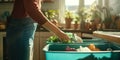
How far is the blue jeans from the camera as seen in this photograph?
1.65 meters

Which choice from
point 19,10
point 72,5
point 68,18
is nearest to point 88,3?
point 72,5

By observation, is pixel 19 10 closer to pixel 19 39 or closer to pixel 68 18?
pixel 19 39

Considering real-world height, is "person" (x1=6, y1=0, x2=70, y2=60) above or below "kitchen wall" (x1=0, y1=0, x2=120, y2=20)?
below

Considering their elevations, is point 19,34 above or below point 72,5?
below

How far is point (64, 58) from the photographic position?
4.19 feet

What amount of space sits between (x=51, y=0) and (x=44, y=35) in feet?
2.73

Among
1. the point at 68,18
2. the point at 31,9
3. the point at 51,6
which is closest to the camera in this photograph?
the point at 31,9

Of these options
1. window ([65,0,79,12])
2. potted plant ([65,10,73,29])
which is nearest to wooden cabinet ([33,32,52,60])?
potted plant ([65,10,73,29])

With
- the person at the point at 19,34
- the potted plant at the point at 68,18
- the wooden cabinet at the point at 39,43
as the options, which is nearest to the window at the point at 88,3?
the potted plant at the point at 68,18

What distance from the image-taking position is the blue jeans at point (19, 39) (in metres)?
1.65

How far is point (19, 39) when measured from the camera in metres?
1.65

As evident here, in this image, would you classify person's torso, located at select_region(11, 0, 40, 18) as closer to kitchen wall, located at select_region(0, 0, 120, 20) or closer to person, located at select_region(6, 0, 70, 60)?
person, located at select_region(6, 0, 70, 60)

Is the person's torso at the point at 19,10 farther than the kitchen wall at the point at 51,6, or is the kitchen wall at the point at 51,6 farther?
the kitchen wall at the point at 51,6

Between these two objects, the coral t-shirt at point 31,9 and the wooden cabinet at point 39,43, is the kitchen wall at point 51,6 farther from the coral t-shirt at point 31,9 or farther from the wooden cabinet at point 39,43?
the coral t-shirt at point 31,9
